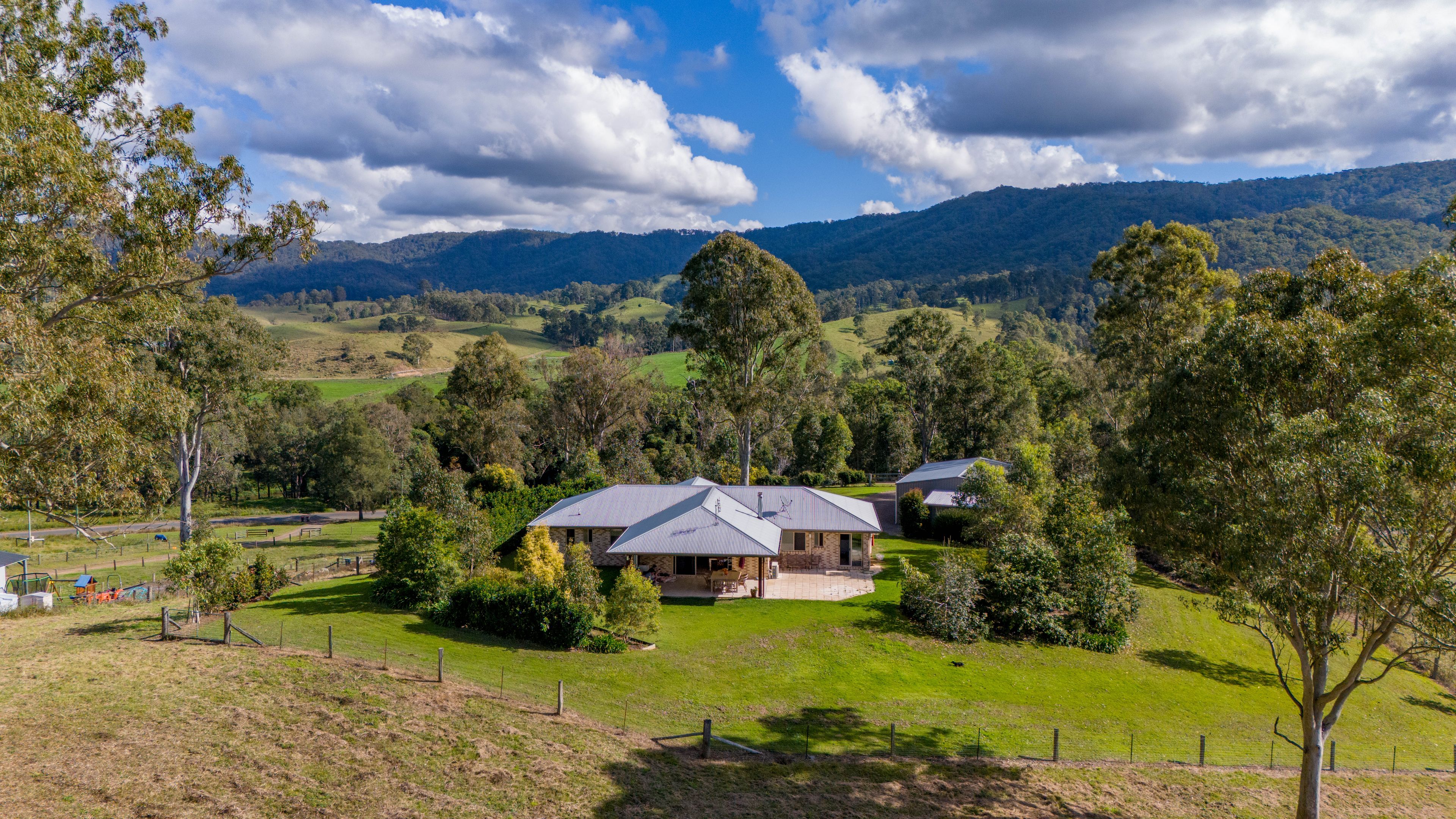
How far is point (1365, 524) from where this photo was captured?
12.0 m

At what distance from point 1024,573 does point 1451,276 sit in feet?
47.0

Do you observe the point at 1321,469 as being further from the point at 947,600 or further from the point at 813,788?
the point at 947,600

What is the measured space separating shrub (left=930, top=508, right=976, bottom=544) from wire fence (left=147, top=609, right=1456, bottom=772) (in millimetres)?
17123

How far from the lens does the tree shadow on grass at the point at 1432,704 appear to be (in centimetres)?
2067

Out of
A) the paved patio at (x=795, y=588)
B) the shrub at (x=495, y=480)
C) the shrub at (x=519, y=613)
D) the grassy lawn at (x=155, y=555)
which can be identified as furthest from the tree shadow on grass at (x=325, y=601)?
the shrub at (x=495, y=480)

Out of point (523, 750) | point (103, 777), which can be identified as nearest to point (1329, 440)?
point (523, 750)

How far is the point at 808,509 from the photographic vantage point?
31.2 m

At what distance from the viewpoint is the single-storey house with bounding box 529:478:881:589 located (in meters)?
26.4

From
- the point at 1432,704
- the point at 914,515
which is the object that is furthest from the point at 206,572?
the point at 1432,704

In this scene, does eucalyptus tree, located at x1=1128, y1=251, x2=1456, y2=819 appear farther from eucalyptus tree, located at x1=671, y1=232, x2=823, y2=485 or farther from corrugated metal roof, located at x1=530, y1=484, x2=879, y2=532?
eucalyptus tree, located at x1=671, y1=232, x2=823, y2=485

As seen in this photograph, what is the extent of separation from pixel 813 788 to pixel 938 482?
88.2ft

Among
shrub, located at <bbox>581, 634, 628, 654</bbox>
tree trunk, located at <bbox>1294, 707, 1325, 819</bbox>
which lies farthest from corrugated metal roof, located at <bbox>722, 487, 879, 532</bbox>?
tree trunk, located at <bbox>1294, 707, 1325, 819</bbox>

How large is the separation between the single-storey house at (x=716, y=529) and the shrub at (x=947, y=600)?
492 centimetres

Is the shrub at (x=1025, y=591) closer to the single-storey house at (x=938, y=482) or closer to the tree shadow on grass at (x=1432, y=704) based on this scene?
the tree shadow on grass at (x=1432, y=704)
